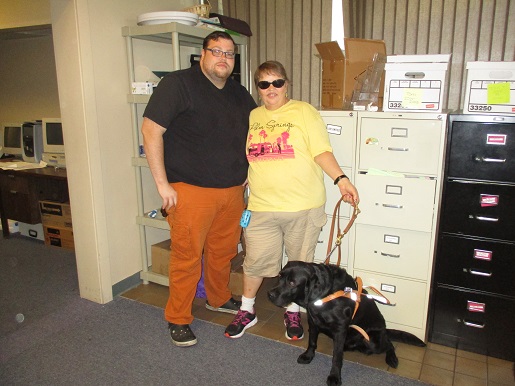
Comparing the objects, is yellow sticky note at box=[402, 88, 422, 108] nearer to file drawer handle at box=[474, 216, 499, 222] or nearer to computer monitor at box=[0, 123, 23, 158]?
file drawer handle at box=[474, 216, 499, 222]

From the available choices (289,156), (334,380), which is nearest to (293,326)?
(334,380)

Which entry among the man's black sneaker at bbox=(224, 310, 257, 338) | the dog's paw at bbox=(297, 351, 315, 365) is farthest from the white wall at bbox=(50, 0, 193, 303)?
the dog's paw at bbox=(297, 351, 315, 365)

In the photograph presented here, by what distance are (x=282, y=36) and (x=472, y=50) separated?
1.39 meters

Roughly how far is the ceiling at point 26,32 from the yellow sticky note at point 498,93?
3.86m

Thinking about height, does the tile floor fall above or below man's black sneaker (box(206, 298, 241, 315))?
below

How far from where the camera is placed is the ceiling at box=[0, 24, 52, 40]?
161 inches

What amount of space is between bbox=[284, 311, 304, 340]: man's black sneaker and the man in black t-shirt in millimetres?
567

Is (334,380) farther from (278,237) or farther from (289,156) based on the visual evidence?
(289,156)

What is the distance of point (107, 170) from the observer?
107 inches

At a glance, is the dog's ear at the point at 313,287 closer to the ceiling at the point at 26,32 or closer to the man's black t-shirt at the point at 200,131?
the man's black t-shirt at the point at 200,131

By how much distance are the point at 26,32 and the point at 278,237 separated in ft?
12.9

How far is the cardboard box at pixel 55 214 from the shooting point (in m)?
3.85

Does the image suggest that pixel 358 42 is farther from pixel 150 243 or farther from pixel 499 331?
pixel 150 243

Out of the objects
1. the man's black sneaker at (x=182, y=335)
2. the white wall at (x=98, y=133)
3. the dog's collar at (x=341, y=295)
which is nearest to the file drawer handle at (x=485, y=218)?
the dog's collar at (x=341, y=295)
